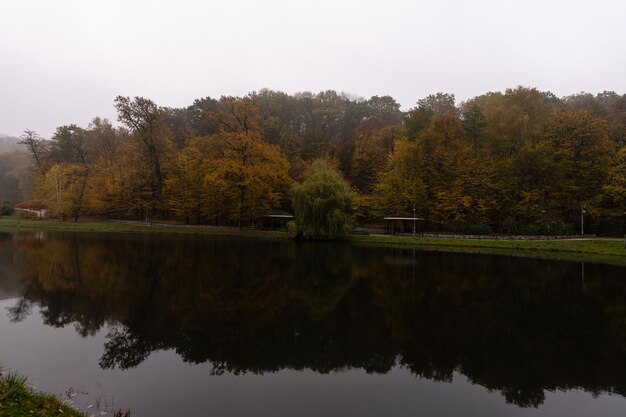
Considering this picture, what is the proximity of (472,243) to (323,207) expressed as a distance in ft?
55.2

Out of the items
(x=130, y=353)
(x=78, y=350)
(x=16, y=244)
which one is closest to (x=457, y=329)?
(x=130, y=353)

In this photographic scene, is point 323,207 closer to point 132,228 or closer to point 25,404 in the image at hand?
point 132,228

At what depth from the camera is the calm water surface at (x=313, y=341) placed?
870 centimetres

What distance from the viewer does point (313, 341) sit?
12.1 m

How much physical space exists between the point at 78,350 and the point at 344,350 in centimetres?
812

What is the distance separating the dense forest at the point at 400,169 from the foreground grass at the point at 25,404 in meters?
41.5

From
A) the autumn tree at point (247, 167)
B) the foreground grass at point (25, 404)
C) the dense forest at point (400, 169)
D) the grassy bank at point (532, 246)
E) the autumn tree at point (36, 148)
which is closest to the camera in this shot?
the foreground grass at point (25, 404)

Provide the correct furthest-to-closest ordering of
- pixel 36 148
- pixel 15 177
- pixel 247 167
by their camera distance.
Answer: pixel 15 177
pixel 36 148
pixel 247 167

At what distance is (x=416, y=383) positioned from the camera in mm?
9570

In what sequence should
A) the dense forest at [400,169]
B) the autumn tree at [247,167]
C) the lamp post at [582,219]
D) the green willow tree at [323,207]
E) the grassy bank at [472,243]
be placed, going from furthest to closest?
the autumn tree at [247,167] → the dense forest at [400,169] → the lamp post at [582,219] → the green willow tree at [323,207] → the grassy bank at [472,243]

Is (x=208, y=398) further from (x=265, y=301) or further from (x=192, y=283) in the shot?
(x=192, y=283)

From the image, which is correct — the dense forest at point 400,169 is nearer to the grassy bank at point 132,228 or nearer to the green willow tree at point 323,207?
the grassy bank at point 132,228

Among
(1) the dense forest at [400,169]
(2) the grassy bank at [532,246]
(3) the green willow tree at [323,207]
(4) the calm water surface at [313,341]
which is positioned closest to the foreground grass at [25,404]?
(4) the calm water surface at [313,341]

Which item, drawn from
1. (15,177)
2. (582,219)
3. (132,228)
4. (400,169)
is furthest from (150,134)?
(15,177)
